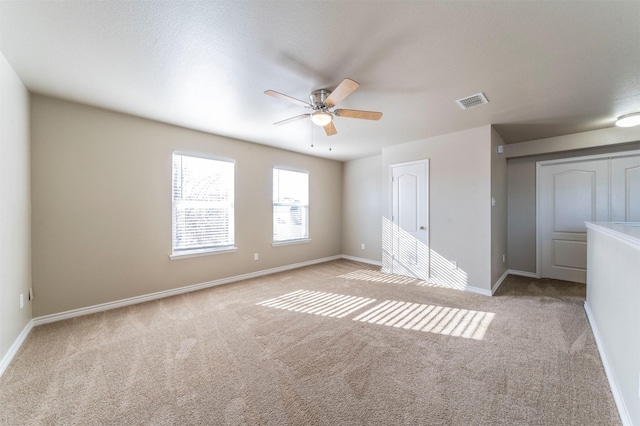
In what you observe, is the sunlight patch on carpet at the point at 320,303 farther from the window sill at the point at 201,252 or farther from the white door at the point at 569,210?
the white door at the point at 569,210

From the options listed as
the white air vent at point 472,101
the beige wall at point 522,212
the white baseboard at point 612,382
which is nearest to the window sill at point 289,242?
the white air vent at point 472,101

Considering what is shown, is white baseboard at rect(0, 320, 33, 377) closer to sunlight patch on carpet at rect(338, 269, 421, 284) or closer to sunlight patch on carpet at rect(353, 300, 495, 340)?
sunlight patch on carpet at rect(353, 300, 495, 340)

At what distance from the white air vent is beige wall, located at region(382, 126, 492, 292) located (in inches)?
38.4

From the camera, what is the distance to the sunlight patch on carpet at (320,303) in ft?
10.1

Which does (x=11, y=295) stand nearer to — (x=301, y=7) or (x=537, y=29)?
(x=301, y=7)

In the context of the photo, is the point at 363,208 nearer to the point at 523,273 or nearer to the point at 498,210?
the point at 498,210

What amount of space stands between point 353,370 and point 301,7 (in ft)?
8.36

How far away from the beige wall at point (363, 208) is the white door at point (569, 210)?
290 cm

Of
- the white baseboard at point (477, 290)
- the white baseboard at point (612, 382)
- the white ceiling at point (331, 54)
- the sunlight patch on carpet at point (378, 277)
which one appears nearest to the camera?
the white baseboard at point (612, 382)

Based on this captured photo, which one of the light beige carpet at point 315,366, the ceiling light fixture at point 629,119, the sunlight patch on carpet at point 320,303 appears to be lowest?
the light beige carpet at point 315,366

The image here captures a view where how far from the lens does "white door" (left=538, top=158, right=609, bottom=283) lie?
4027mm

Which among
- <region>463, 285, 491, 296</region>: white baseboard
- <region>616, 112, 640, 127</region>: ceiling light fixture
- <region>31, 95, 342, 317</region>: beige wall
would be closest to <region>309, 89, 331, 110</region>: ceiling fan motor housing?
<region>31, 95, 342, 317</region>: beige wall

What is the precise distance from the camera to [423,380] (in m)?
1.82

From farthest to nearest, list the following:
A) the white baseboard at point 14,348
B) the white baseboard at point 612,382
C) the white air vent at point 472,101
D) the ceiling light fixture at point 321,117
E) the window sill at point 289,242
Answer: the window sill at point 289,242 → the white air vent at point 472,101 → the ceiling light fixture at point 321,117 → the white baseboard at point 14,348 → the white baseboard at point 612,382
